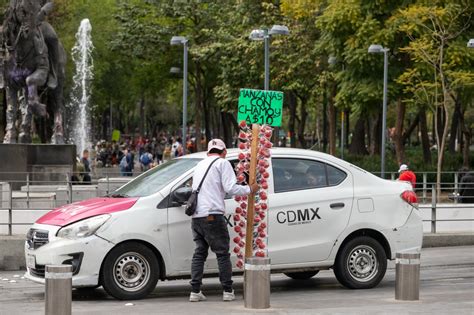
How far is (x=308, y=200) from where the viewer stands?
14492 millimetres

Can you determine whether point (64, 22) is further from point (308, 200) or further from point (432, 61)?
point (308, 200)

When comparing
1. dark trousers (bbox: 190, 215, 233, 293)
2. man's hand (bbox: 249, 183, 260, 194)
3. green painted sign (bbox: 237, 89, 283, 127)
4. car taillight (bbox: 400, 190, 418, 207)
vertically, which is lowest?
dark trousers (bbox: 190, 215, 233, 293)

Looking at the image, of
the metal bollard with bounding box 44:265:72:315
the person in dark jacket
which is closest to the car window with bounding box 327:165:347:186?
the metal bollard with bounding box 44:265:72:315

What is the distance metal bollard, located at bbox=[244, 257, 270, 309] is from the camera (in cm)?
1270

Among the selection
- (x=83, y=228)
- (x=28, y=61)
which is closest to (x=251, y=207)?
(x=83, y=228)

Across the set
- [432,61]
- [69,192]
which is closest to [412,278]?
[69,192]

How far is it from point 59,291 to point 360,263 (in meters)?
4.58

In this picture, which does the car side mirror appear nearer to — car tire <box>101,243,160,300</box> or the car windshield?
the car windshield

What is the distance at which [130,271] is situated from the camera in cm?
1372

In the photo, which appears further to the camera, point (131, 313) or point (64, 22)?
point (64, 22)

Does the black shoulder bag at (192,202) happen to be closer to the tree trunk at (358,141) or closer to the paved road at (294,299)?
the paved road at (294,299)

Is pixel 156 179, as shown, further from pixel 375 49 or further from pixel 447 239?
pixel 375 49

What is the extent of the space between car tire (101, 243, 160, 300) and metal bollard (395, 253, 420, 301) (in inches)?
109

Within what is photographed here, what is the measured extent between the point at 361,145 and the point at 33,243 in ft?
153
